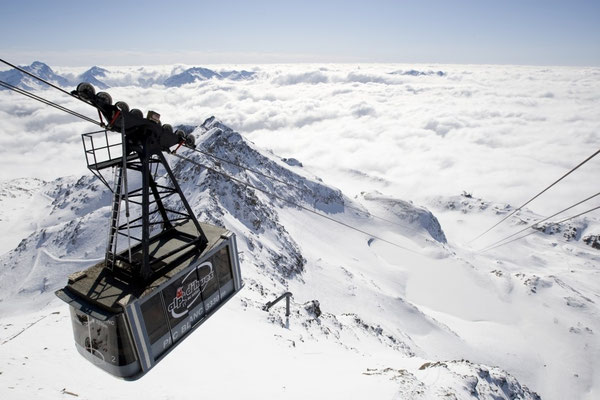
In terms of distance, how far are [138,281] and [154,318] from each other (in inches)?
53.5

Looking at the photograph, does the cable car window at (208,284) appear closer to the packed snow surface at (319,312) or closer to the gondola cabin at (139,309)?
the gondola cabin at (139,309)

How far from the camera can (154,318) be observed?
35.8ft

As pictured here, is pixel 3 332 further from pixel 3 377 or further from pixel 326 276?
pixel 326 276

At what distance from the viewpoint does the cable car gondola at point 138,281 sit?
399 inches

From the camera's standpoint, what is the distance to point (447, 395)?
19422 millimetres

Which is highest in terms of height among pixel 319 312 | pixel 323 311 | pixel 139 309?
pixel 139 309

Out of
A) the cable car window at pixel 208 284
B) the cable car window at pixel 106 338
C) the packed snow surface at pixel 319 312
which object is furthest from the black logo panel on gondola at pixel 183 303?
the packed snow surface at pixel 319 312

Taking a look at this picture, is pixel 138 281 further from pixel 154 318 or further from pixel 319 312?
pixel 319 312

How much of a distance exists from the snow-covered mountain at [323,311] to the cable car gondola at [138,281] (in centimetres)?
481

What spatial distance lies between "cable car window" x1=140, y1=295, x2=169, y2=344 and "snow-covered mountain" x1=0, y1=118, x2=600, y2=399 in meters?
5.05

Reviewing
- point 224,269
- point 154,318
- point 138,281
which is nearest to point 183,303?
point 154,318

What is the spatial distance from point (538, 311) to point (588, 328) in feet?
35.6

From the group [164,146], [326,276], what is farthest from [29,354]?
[326,276]

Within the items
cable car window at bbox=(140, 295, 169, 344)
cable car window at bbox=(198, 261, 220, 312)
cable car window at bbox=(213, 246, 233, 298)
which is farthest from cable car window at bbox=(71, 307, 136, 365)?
cable car window at bbox=(213, 246, 233, 298)
